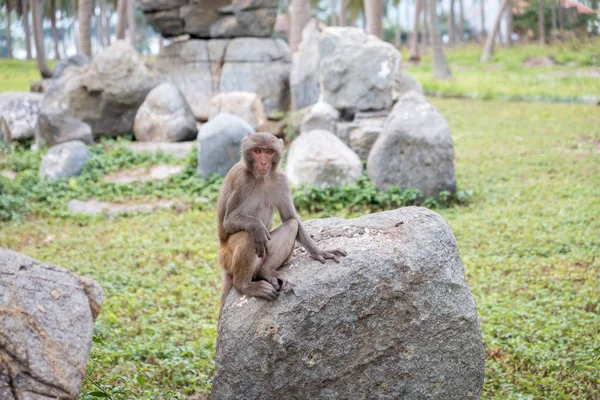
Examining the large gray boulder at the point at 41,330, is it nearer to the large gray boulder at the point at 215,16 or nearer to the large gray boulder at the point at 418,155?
the large gray boulder at the point at 418,155

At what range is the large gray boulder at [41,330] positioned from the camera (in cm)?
382

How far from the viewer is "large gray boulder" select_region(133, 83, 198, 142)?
1680cm

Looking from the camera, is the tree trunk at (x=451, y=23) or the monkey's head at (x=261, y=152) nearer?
the monkey's head at (x=261, y=152)

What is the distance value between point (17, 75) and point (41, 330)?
33.8 meters

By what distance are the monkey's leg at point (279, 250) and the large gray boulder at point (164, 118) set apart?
1205cm

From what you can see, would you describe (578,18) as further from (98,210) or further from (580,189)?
(98,210)

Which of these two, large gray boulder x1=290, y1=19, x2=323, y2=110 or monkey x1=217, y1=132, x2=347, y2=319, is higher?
large gray boulder x1=290, y1=19, x2=323, y2=110

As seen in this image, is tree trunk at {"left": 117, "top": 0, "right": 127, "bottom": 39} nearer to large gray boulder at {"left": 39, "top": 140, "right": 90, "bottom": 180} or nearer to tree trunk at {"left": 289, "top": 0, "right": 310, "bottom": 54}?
tree trunk at {"left": 289, "top": 0, "right": 310, "bottom": 54}

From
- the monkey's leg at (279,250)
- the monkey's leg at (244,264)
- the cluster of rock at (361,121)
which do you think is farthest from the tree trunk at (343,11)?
the monkey's leg at (244,264)

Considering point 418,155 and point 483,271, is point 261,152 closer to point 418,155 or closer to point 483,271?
point 483,271

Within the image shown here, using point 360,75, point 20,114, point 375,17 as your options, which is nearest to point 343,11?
point 375,17

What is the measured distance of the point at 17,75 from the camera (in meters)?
34.8

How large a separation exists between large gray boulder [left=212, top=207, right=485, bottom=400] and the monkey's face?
29.0 inches

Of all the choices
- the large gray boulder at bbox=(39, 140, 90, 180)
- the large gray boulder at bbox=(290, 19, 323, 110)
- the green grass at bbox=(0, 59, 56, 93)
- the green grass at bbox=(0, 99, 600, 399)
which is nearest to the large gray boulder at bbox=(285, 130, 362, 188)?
the green grass at bbox=(0, 99, 600, 399)
